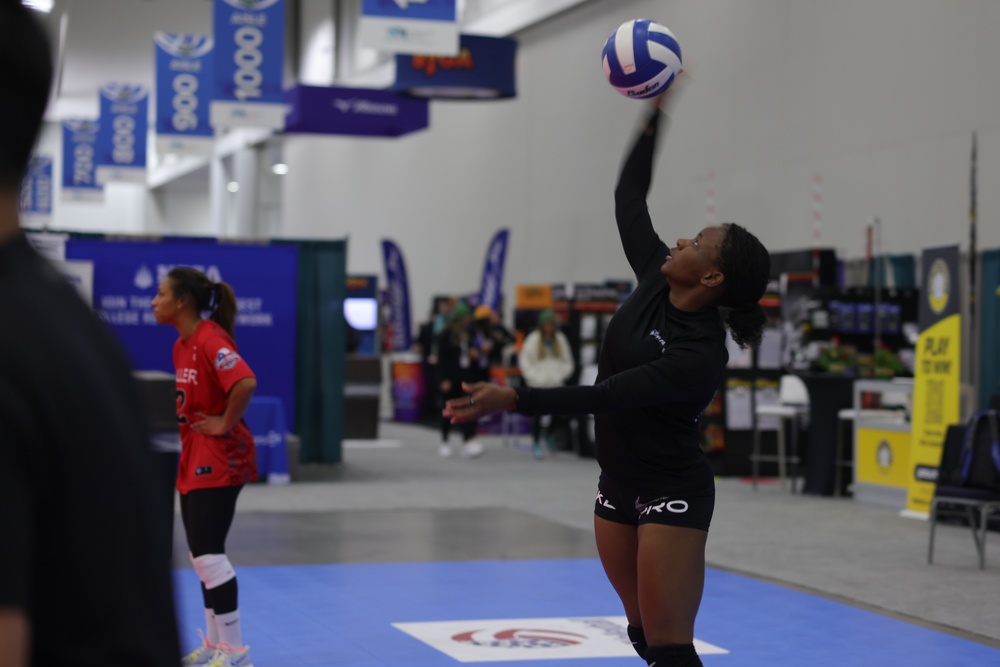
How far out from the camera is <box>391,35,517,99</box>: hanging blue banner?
1661 centimetres

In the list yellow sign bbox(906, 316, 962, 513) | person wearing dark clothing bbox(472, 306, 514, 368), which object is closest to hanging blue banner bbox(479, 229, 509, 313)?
person wearing dark clothing bbox(472, 306, 514, 368)

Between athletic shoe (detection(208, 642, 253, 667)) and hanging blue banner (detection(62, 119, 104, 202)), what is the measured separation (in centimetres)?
2495

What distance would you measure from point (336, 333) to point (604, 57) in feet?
30.8

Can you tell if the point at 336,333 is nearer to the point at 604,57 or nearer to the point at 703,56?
the point at 703,56

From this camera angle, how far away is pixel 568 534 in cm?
980

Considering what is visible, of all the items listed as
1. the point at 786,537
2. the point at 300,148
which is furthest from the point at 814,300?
the point at 300,148

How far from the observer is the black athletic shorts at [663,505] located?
357cm

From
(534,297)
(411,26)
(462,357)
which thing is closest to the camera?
(411,26)

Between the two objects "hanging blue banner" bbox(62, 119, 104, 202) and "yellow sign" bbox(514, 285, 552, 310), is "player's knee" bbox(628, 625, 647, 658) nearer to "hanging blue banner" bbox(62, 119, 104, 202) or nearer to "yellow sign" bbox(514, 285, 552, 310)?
"yellow sign" bbox(514, 285, 552, 310)

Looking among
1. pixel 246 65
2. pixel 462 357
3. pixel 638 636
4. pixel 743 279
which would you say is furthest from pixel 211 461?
pixel 246 65

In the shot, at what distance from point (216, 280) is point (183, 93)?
1021 centimetres

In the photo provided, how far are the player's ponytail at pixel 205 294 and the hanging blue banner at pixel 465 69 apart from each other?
1136cm

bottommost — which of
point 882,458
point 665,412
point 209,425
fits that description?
point 882,458

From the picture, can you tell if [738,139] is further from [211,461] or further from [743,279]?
[743,279]
